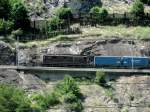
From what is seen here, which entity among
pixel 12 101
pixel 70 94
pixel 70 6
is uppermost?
pixel 70 6

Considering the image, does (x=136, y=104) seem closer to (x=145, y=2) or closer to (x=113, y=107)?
(x=113, y=107)

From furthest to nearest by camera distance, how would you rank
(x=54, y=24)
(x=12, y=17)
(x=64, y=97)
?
(x=54, y=24) → (x=12, y=17) → (x=64, y=97)

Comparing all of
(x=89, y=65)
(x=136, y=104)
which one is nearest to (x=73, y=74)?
(x=89, y=65)

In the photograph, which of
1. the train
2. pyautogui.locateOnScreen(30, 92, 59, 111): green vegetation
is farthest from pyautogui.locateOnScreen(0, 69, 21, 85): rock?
the train

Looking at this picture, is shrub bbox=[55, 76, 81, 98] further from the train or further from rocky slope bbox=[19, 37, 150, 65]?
rocky slope bbox=[19, 37, 150, 65]

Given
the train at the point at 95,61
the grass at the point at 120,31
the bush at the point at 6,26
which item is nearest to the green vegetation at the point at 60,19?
the grass at the point at 120,31

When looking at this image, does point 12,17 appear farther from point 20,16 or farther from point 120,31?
point 120,31

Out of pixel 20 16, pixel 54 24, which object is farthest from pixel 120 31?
pixel 20 16
